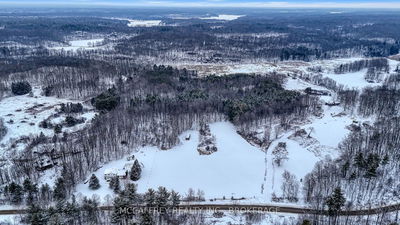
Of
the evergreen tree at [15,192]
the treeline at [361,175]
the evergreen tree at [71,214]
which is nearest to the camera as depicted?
the evergreen tree at [71,214]

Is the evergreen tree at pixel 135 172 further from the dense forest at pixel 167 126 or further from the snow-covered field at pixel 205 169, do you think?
the snow-covered field at pixel 205 169

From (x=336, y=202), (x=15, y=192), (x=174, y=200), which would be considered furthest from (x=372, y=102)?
(x=15, y=192)

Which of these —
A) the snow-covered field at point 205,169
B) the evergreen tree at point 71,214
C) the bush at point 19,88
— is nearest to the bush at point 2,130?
the snow-covered field at point 205,169

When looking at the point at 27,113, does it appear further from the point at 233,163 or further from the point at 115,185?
the point at 233,163

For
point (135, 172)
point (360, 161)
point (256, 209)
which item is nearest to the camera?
point (256, 209)

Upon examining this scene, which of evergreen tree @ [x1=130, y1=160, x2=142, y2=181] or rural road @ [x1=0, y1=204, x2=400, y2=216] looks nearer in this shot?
rural road @ [x1=0, y1=204, x2=400, y2=216]

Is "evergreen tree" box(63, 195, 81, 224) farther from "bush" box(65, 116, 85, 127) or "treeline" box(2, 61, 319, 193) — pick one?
"bush" box(65, 116, 85, 127)

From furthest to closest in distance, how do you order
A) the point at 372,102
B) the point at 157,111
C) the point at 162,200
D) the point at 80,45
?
the point at 80,45
the point at 372,102
the point at 157,111
the point at 162,200

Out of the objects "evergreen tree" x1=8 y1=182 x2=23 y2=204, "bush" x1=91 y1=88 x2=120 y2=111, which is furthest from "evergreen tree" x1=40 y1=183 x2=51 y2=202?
"bush" x1=91 y1=88 x2=120 y2=111

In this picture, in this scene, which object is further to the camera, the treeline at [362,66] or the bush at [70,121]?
the treeline at [362,66]

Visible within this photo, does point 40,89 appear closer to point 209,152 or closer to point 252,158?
point 209,152

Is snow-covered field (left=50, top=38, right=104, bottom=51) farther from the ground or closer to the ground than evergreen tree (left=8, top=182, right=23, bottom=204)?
farther from the ground
